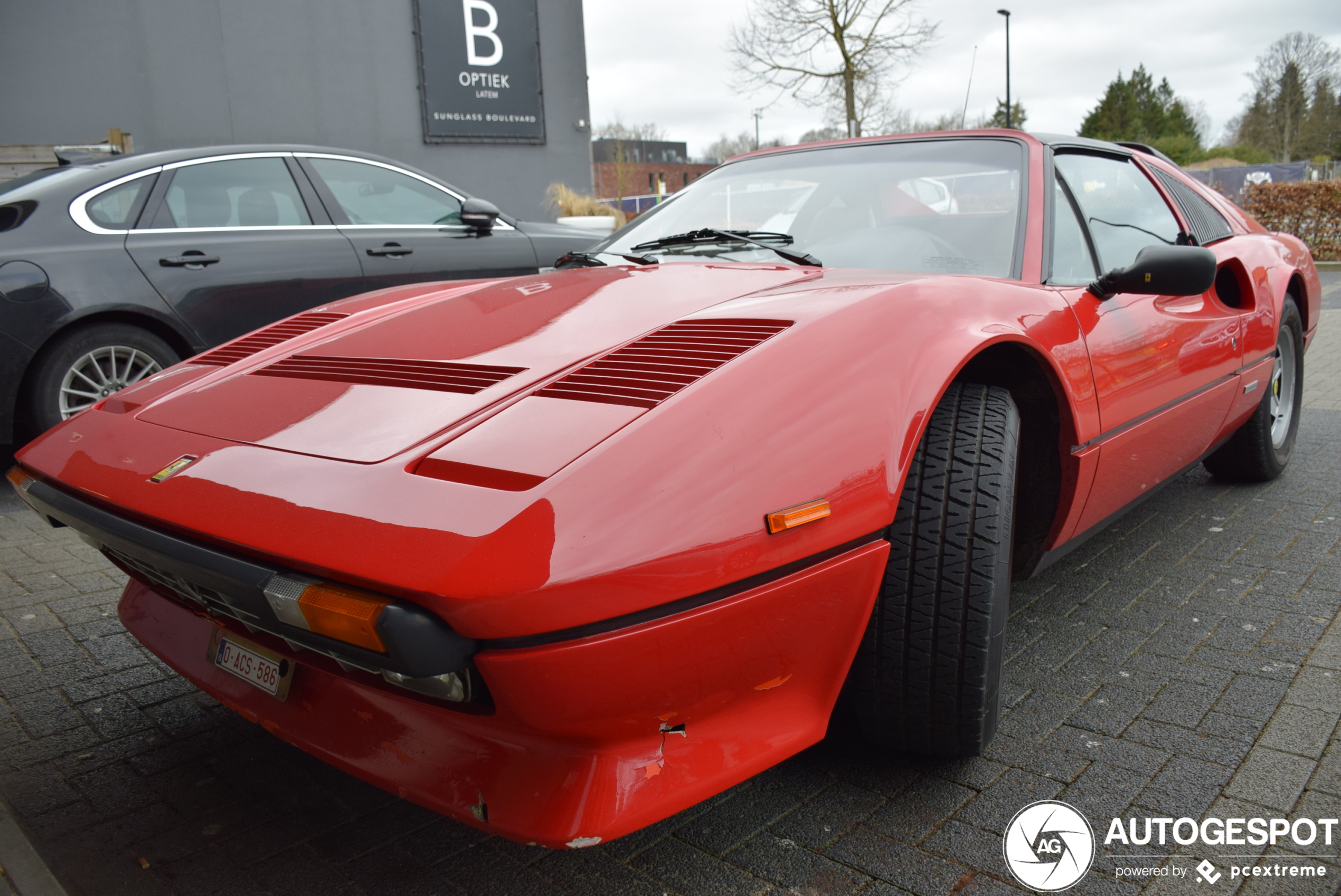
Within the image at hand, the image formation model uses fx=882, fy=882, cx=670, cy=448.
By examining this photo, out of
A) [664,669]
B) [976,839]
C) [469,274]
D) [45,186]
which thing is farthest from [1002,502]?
[45,186]

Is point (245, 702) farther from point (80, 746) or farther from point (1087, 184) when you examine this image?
point (1087, 184)

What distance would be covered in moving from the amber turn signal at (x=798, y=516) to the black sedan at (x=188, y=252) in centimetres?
365

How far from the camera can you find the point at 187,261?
4.14 m

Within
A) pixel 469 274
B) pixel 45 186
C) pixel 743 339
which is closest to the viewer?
pixel 743 339

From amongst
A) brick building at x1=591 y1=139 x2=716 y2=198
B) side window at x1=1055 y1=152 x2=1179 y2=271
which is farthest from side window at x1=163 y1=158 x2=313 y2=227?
brick building at x1=591 y1=139 x2=716 y2=198

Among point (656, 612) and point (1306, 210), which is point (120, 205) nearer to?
point (656, 612)

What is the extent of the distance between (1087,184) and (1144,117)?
65.6 metres

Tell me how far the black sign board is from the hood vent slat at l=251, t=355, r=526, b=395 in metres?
12.8

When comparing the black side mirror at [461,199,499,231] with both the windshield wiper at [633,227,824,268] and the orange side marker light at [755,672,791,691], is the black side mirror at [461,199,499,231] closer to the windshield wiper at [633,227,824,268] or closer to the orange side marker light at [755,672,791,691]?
the windshield wiper at [633,227,824,268]

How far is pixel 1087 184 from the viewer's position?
264 cm

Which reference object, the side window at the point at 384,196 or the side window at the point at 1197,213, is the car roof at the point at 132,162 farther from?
the side window at the point at 1197,213

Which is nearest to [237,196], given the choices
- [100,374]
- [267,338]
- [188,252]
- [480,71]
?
[188,252]

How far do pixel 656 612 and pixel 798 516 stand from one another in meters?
0.26
